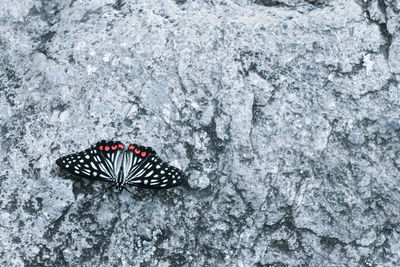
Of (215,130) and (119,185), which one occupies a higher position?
(215,130)

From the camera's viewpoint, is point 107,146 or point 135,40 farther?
point 135,40

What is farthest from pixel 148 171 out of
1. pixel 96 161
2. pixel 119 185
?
pixel 96 161

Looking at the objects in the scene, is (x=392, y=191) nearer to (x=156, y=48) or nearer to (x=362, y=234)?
(x=362, y=234)

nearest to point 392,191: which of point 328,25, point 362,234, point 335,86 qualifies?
point 362,234

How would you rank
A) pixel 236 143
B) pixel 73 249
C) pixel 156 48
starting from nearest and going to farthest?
pixel 73 249, pixel 236 143, pixel 156 48

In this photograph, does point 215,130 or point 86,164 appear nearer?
point 86,164

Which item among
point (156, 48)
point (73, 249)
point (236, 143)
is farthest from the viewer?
point (156, 48)

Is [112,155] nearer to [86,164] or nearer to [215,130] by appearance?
[86,164]
